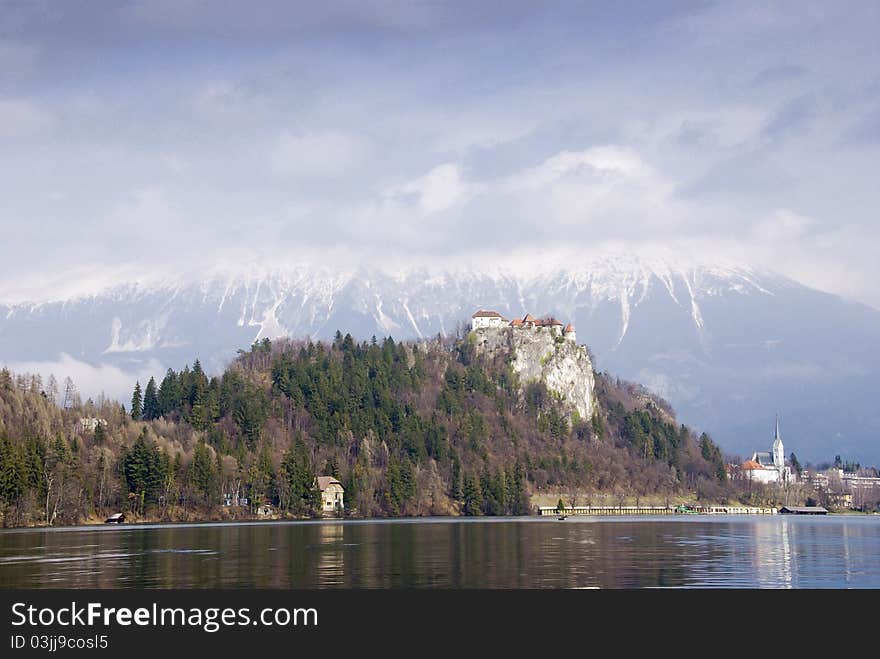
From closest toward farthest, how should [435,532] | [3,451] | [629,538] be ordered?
[629,538] < [435,532] < [3,451]

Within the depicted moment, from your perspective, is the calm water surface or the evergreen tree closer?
the calm water surface

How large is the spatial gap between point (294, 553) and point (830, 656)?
5735cm

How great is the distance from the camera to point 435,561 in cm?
8581

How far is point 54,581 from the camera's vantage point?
68188 mm

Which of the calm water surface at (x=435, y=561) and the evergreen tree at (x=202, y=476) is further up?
the evergreen tree at (x=202, y=476)

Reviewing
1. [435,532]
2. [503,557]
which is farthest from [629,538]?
[503,557]

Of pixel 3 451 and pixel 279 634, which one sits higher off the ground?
pixel 3 451

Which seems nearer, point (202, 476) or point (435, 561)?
point (435, 561)

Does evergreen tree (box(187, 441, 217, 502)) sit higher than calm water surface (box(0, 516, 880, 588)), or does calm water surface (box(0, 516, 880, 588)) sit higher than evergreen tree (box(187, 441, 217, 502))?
evergreen tree (box(187, 441, 217, 502))

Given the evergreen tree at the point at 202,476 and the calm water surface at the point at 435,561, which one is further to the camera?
the evergreen tree at the point at 202,476

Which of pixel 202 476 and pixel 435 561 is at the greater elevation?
pixel 202 476

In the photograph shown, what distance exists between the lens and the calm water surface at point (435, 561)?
225 ft

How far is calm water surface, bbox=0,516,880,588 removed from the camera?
68688 mm

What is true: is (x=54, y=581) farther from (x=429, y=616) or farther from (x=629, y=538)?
(x=629, y=538)
